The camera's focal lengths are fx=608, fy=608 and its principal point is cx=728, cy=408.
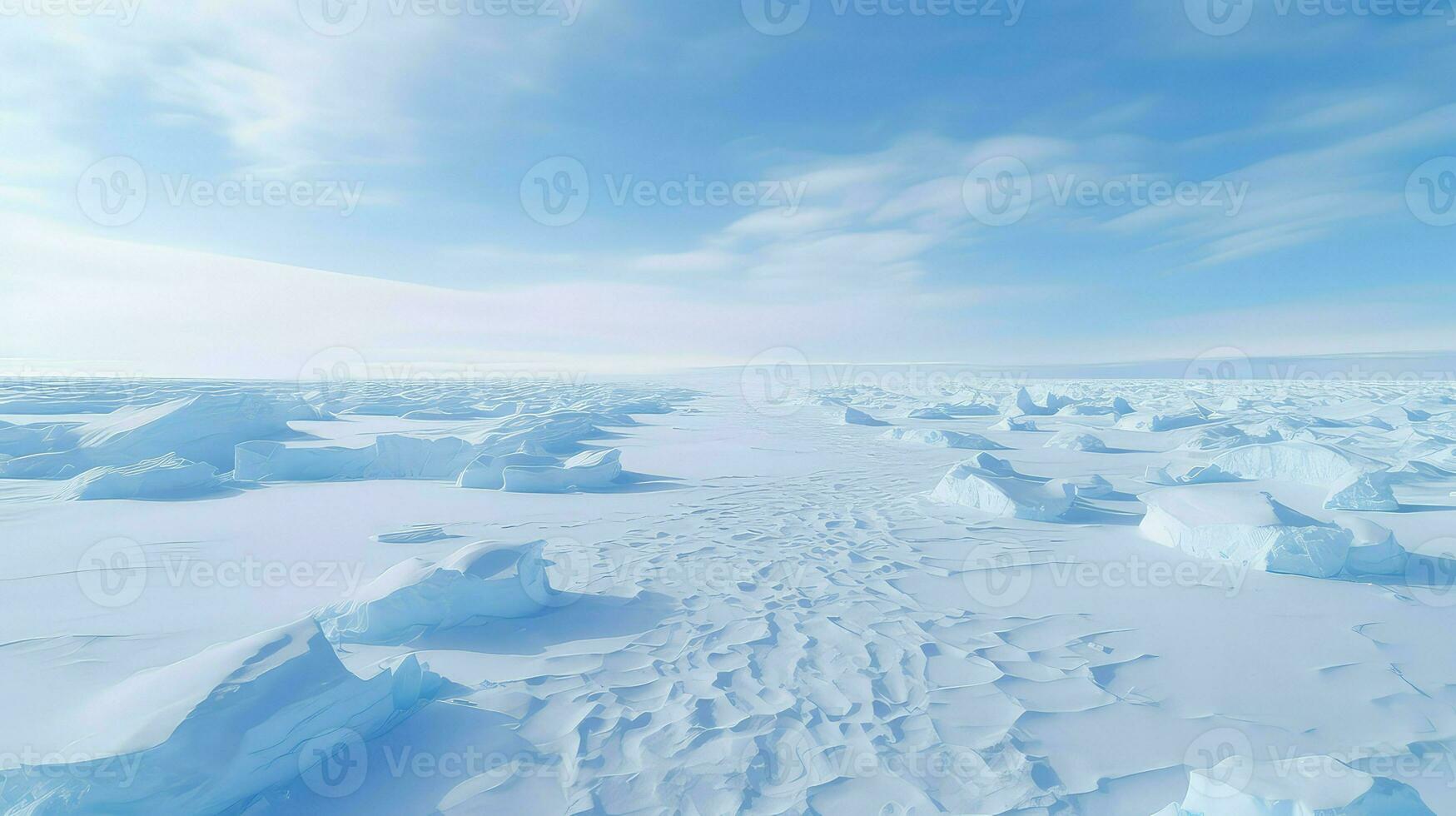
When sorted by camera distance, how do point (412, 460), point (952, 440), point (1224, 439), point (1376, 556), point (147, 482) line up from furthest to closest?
1. point (952, 440)
2. point (1224, 439)
3. point (412, 460)
4. point (147, 482)
5. point (1376, 556)

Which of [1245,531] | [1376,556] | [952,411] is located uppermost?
[1245,531]

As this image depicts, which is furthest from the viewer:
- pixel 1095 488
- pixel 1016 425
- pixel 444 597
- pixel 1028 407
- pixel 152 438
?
pixel 1028 407

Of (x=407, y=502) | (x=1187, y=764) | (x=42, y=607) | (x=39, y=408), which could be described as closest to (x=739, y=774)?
(x=1187, y=764)

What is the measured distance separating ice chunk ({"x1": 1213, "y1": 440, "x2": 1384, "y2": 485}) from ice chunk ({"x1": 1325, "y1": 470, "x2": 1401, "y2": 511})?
0.74 m

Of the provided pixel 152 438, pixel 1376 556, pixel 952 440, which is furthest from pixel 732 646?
pixel 152 438

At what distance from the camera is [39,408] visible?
61.6ft

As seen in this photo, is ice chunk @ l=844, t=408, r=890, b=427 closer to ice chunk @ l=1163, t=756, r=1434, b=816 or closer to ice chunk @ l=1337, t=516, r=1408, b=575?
ice chunk @ l=1337, t=516, r=1408, b=575

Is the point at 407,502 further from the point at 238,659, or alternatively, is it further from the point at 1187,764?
the point at 1187,764

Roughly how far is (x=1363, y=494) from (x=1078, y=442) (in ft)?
18.3

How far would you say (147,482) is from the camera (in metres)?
7.48

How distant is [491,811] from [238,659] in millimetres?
1230

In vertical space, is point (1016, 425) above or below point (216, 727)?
below

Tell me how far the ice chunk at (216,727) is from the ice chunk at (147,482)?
6364mm

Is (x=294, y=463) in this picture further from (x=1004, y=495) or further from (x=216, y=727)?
(x=1004, y=495)
